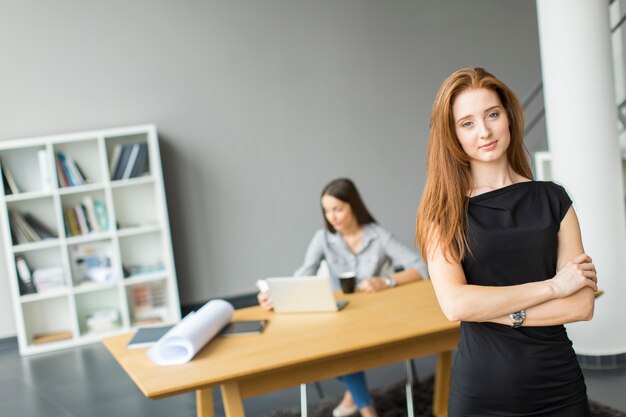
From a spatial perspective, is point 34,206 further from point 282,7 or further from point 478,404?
point 478,404

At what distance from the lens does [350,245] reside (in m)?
Result: 4.23

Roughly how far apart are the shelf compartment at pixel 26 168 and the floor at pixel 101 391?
4.61 feet

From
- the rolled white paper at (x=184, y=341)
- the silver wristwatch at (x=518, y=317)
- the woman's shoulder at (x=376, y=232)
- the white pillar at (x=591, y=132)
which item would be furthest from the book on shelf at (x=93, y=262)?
the silver wristwatch at (x=518, y=317)

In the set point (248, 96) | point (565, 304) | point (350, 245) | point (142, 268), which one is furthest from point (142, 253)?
point (565, 304)

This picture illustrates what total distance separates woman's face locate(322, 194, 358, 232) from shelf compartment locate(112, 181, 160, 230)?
2.97 metres

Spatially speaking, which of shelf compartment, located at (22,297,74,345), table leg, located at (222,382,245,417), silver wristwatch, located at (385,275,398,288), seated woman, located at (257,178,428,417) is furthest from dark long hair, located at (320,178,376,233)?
shelf compartment, located at (22,297,74,345)

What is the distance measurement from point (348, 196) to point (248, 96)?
10.9 ft

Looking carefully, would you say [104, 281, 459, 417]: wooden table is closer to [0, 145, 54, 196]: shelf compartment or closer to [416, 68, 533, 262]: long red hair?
[416, 68, 533, 262]: long red hair

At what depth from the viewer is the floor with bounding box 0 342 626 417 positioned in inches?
168

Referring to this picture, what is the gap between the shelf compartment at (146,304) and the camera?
264 inches

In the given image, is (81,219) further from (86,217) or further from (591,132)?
(591,132)

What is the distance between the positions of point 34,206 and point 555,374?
5.47 m

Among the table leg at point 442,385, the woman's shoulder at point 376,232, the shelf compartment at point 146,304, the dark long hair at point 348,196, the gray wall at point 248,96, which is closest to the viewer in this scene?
the table leg at point 442,385

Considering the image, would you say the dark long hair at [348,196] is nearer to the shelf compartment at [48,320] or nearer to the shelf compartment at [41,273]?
the shelf compartment at [41,273]
